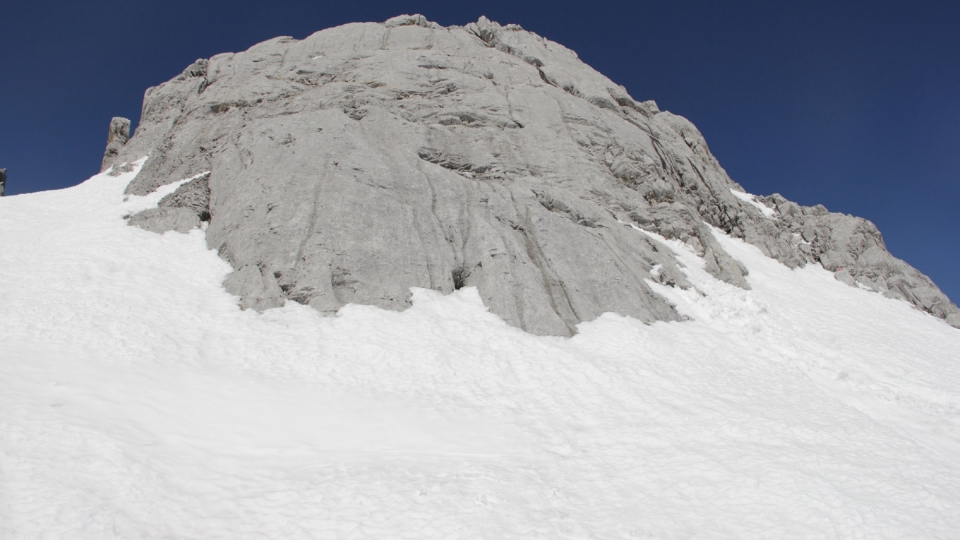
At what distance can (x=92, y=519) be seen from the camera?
283 inches

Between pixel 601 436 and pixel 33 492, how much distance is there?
34.9ft

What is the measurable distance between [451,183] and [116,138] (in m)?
33.5

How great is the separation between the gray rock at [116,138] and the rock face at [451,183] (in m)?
0.45

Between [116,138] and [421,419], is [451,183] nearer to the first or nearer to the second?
[421,419]

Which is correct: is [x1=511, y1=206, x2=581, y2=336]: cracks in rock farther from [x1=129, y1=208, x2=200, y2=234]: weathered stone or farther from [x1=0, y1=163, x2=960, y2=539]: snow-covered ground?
[x1=129, y1=208, x2=200, y2=234]: weathered stone

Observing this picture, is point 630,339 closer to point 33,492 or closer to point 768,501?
point 768,501

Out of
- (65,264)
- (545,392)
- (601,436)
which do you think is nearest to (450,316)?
(545,392)

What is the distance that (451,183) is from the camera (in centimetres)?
2531

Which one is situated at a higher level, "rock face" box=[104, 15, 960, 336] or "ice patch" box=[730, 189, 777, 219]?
"ice patch" box=[730, 189, 777, 219]

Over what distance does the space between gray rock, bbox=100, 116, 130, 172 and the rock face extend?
45cm

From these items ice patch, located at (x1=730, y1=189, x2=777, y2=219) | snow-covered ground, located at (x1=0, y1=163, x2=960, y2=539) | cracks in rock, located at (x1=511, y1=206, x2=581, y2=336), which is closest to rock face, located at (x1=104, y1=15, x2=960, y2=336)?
cracks in rock, located at (x1=511, y1=206, x2=581, y2=336)

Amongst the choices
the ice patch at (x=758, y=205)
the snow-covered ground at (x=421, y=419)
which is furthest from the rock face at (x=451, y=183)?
the snow-covered ground at (x=421, y=419)

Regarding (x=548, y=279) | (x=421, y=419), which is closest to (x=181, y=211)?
(x=548, y=279)

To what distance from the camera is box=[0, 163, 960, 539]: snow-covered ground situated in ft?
27.4
